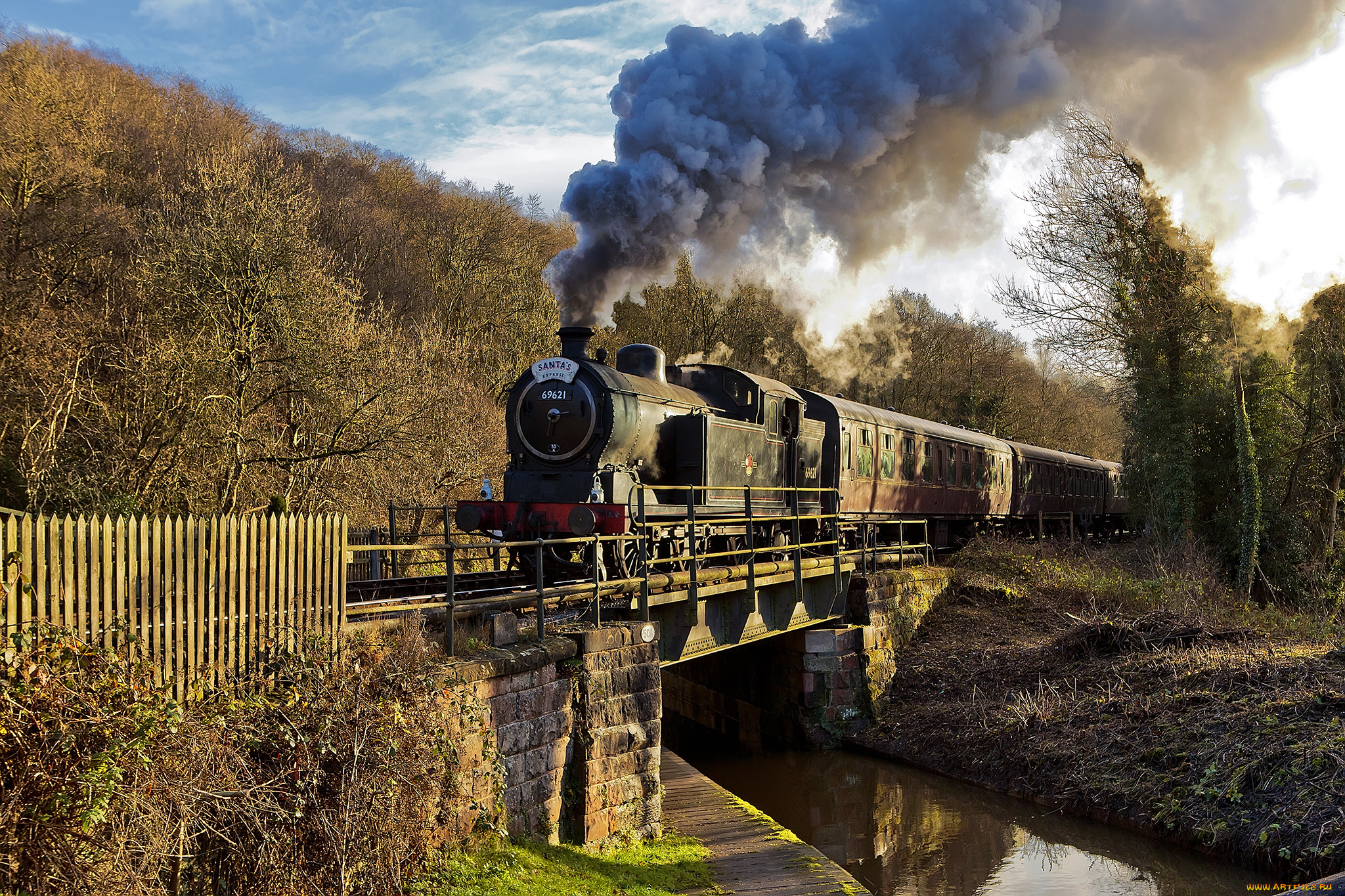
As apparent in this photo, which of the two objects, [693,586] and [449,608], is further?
[693,586]

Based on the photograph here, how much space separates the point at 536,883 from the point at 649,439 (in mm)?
5995

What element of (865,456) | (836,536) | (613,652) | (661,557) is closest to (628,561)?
(661,557)

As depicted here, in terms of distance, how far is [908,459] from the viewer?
19016 millimetres

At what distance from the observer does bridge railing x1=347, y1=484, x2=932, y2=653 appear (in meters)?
7.33

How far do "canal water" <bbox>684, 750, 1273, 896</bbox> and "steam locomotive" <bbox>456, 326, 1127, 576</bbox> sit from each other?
356cm

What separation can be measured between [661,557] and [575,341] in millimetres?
2957

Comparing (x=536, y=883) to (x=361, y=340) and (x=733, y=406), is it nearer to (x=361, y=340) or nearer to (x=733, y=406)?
(x=733, y=406)

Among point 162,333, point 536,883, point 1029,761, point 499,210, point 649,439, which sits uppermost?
point 499,210

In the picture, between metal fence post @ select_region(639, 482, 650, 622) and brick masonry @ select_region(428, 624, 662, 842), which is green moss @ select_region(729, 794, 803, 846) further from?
metal fence post @ select_region(639, 482, 650, 622)

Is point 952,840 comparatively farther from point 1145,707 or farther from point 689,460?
point 689,460

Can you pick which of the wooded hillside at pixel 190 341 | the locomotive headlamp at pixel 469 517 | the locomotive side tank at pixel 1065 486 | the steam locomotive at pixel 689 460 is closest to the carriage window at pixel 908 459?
the steam locomotive at pixel 689 460

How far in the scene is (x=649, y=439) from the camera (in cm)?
1145

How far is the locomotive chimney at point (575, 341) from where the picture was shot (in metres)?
11.2

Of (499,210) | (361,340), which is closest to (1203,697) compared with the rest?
(361,340)
